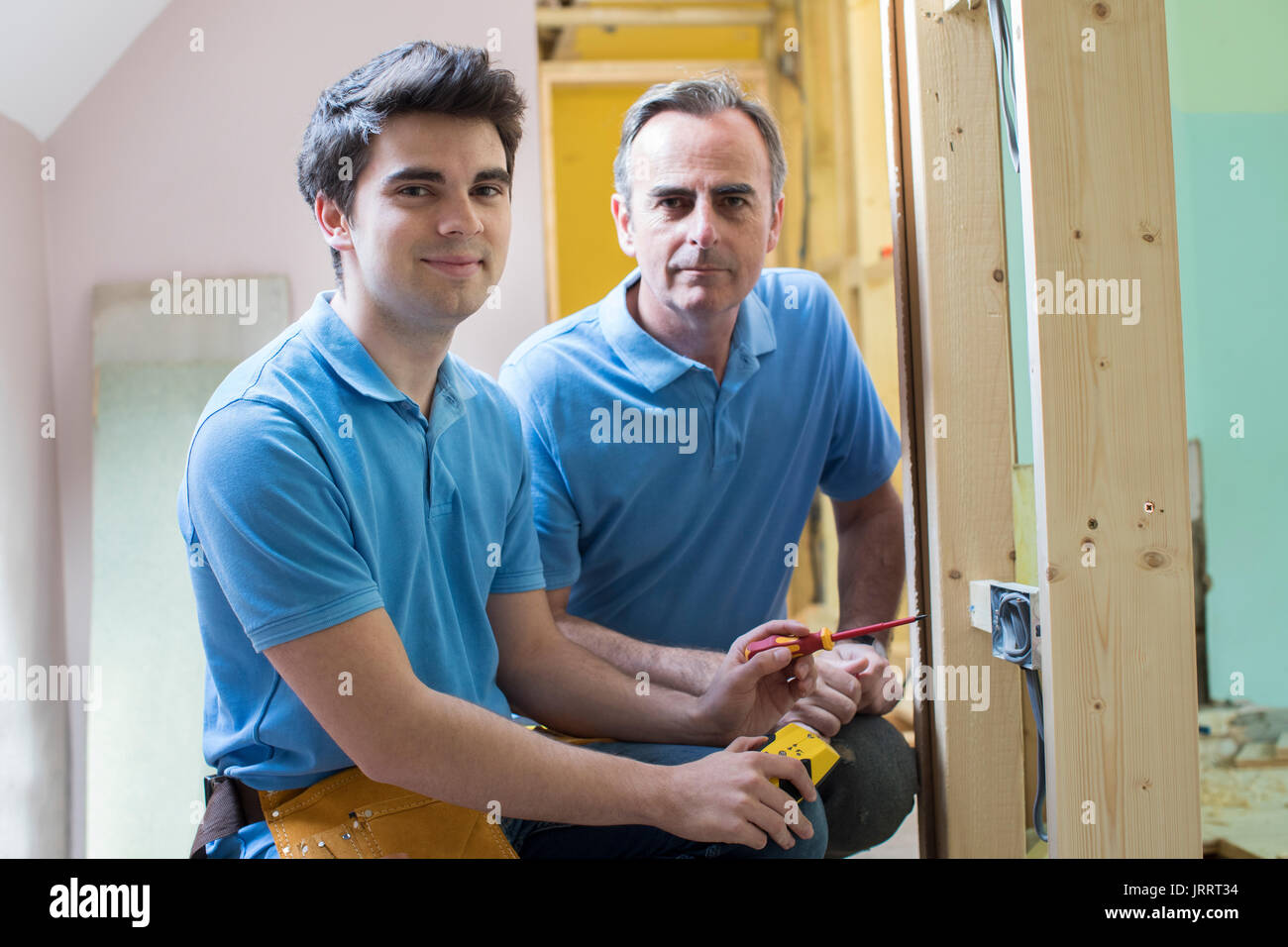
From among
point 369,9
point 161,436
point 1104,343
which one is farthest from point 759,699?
point 369,9

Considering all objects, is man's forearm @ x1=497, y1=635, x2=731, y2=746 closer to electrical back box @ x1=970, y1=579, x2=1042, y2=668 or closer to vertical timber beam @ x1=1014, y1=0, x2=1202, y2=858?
electrical back box @ x1=970, y1=579, x2=1042, y2=668

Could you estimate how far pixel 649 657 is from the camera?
1.54 metres

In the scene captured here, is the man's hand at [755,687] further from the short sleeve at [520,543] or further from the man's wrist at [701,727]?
the short sleeve at [520,543]

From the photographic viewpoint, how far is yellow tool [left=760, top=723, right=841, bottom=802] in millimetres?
1382

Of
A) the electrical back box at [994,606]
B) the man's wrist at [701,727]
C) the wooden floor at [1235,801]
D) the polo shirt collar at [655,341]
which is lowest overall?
the wooden floor at [1235,801]

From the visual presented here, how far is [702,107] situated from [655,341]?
1.32ft

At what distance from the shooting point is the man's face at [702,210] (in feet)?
5.22

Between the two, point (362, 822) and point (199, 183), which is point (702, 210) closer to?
point (362, 822)

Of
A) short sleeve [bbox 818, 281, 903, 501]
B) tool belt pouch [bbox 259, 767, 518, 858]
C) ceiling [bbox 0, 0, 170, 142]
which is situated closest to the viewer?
tool belt pouch [bbox 259, 767, 518, 858]

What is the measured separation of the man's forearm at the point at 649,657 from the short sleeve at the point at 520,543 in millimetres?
143

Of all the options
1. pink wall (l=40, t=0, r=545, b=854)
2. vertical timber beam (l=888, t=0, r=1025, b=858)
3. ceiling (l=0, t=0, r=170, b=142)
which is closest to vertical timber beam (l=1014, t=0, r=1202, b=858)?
vertical timber beam (l=888, t=0, r=1025, b=858)

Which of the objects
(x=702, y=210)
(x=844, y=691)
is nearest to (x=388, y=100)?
(x=702, y=210)

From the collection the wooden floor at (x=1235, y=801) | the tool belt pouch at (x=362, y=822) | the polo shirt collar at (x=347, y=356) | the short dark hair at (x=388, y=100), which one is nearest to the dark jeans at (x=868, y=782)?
the tool belt pouch at (x=362, y=822)
